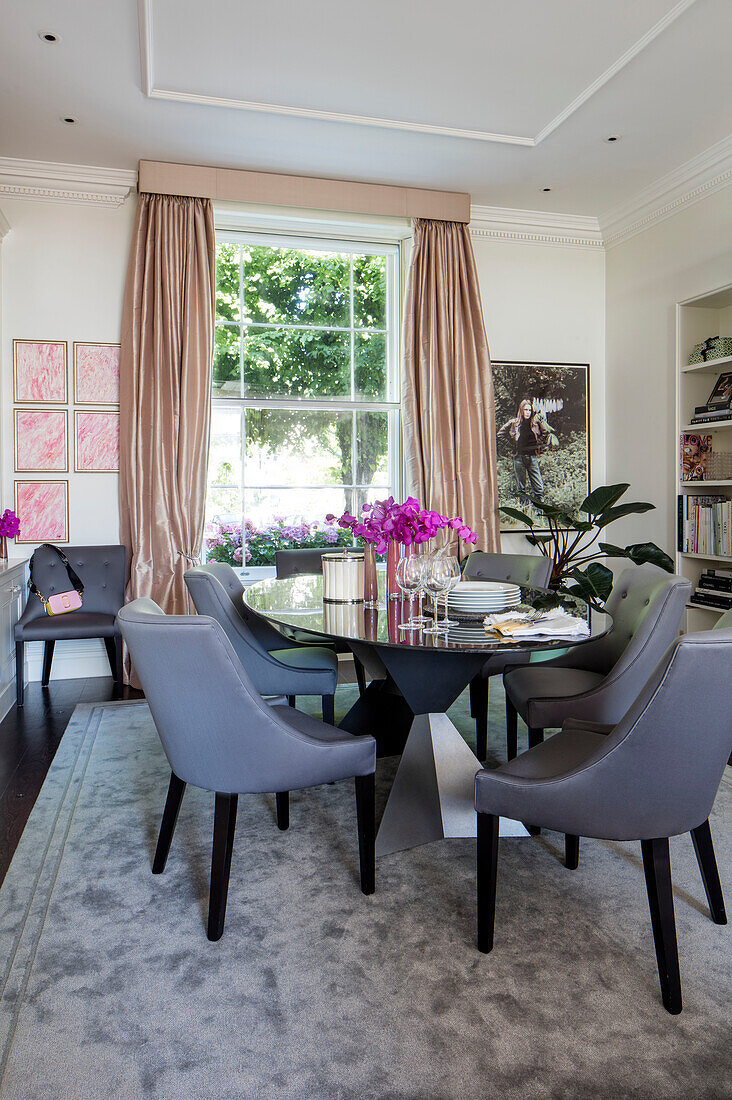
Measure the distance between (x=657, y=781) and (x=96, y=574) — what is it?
11.7 ft

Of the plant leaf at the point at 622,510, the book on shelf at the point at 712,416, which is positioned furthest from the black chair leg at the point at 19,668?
the book on shelf at the point at 712,416

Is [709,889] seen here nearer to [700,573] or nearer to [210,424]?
[700,573]

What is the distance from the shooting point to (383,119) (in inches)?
152

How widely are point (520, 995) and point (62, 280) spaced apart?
14.5 ft

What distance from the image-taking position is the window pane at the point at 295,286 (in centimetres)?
493

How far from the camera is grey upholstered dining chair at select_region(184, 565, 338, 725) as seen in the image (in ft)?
8.65

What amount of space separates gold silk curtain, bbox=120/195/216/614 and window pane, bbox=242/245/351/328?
469 mm

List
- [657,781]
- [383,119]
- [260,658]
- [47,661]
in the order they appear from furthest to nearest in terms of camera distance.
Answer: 1. [47,661]
2. [383,119]
3. [260,658]
4. [657,781]

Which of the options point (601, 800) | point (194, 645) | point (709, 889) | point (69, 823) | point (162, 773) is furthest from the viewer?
point (162, 773)

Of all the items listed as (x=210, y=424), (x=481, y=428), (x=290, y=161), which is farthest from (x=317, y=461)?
(x=290, y=161)

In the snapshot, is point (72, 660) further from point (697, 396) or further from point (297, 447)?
point (697, 396)

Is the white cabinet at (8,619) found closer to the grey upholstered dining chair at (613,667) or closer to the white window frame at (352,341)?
the white window frame at (352,341)

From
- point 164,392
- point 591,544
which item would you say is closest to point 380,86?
point 164,392

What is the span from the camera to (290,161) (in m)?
4.40
